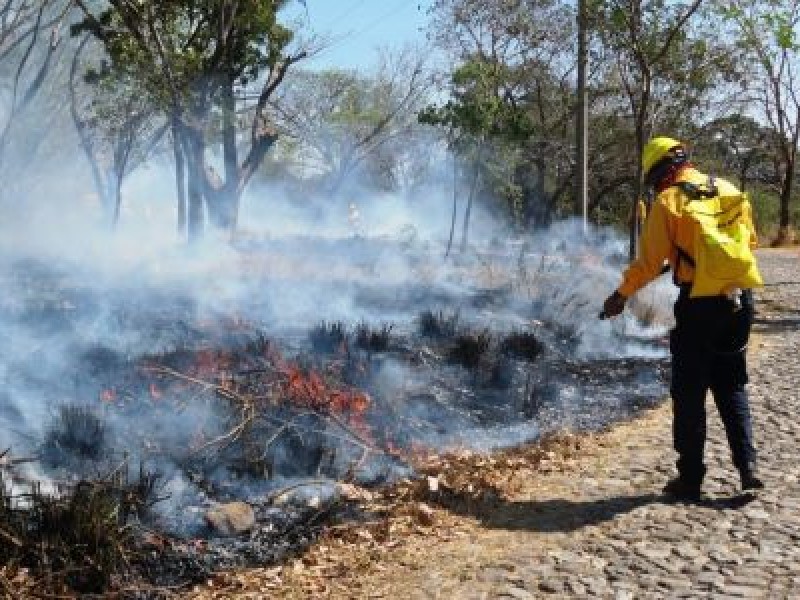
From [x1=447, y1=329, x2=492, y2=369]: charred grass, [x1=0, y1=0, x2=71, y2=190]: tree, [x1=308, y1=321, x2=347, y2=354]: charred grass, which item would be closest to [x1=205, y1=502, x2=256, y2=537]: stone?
[x1=308, y1=321, x2=347, y2=354]: charred grass

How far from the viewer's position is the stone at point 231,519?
4508mm

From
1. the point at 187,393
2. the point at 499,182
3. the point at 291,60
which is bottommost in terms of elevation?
the point at 187,393

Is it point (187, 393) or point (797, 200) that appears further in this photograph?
point (797, 200)

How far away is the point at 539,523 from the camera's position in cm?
462

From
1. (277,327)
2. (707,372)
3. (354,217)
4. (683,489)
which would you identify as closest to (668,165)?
(707,372)

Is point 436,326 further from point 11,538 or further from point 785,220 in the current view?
point 785,220

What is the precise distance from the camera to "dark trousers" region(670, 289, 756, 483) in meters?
4.59

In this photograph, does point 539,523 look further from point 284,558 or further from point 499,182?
point 499,182

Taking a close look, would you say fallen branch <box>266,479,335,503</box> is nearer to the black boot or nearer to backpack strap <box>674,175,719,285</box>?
the black boot

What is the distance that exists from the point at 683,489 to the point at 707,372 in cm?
66

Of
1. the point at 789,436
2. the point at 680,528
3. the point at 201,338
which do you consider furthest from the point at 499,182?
the point at 680,528

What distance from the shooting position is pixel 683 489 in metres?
4.80

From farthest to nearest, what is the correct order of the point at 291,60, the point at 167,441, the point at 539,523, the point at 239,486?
the point at 291,60 → the point at 167,441 → the point at 239,486 → the point at 539,523

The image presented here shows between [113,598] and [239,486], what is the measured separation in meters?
1.35
